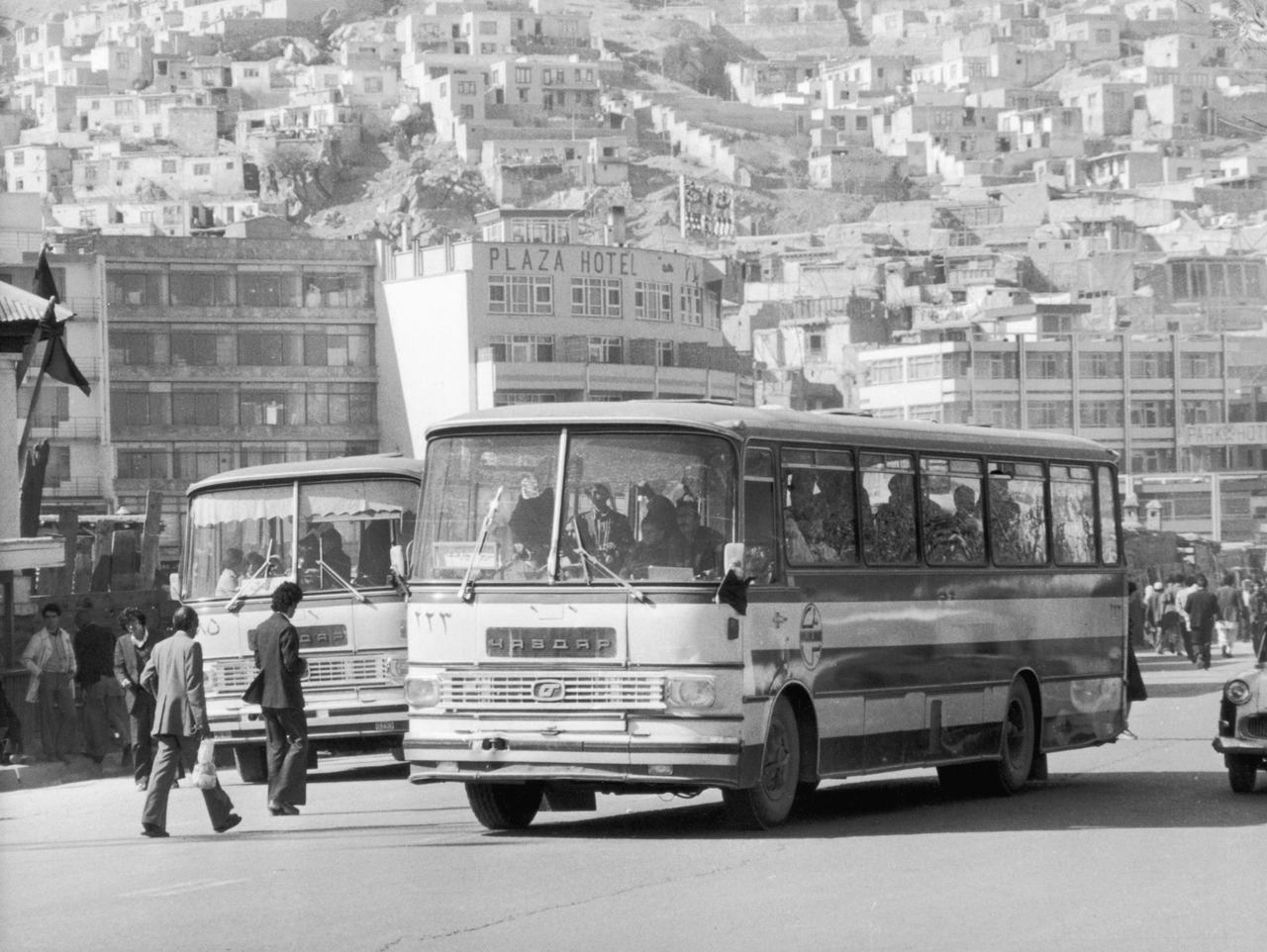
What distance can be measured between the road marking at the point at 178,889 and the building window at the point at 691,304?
85.4 m

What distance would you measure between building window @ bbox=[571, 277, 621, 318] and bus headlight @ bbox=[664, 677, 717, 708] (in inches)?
3147

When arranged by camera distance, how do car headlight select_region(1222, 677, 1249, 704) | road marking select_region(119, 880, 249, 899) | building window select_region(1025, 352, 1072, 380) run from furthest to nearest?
building window select_region(1025, 352, 1072, 380), car headlight select_region(1222, 677, 1249, 704), road marking select_region(119, 880, 249, 899)

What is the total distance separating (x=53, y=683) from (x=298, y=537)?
3526 mm

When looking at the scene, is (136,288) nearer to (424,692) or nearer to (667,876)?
(424,692)

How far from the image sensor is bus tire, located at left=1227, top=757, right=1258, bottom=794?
58.0 feet

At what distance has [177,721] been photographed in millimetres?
15977

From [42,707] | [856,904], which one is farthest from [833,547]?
[42,707]

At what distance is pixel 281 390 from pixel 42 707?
7264cm

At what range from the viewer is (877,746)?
16641 mm

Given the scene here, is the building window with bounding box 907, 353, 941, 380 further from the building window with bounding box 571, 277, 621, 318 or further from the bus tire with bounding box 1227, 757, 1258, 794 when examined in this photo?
the bus tire with bounding box 1227, 757, 1258, 794

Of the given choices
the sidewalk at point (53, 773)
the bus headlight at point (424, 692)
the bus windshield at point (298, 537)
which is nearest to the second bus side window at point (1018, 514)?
the bus headlight at point (424, 692)

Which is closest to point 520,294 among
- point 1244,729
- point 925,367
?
point 925,367

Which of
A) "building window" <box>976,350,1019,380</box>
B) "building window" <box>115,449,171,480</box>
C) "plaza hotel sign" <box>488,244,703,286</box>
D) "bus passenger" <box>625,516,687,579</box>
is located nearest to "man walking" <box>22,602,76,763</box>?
"bus passenger" <box>625,516,687,579</box>

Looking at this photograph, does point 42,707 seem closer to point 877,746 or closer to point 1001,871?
point 877,746
